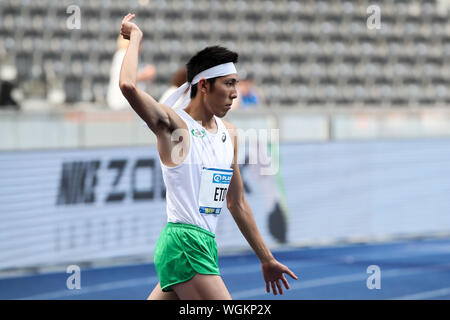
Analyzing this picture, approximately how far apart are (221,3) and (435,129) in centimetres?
1016

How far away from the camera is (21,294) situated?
749cm

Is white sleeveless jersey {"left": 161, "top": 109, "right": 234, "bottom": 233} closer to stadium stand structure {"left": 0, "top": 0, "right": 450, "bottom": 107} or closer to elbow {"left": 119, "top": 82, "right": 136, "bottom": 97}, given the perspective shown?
elbow {"left": 119, "top": 82, "right": 136, "bottom": 97}

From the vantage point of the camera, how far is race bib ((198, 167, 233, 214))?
3713 mm

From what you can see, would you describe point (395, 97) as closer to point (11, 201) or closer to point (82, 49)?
point (82, 49)

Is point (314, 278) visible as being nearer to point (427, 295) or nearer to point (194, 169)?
point (427, 295)

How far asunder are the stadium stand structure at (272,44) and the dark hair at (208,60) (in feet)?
43.6

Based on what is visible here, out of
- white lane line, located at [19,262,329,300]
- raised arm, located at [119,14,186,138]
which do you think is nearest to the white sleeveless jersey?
raised arm, located at [119,14,186,138]

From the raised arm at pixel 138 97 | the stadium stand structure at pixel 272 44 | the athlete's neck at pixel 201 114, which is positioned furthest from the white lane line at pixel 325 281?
the stadium stand structure at pixel 272 44

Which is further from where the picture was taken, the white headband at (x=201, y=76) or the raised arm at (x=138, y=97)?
the white headband at (x=201, y=76)

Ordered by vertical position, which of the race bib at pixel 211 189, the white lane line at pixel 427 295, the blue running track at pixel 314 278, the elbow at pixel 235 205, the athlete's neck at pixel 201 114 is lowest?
the blue running track at pixel 314 278

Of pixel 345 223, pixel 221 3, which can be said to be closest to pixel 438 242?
pixel 345 223

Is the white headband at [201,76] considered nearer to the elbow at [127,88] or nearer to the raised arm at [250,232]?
the raised arm at [250,232]

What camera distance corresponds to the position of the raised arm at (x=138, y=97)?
3299 mm

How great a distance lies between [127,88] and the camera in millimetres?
3287
